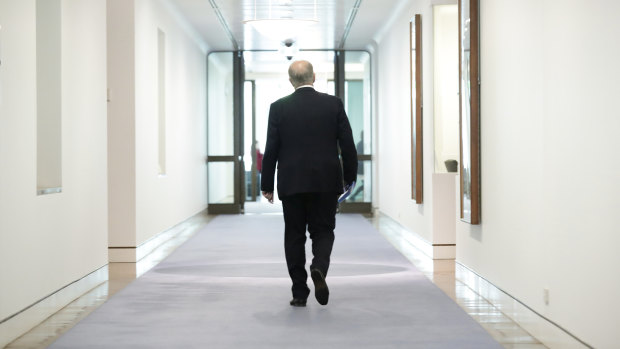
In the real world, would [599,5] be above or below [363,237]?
above

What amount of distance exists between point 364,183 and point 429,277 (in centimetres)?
845

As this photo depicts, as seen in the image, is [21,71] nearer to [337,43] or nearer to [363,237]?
[363,237]

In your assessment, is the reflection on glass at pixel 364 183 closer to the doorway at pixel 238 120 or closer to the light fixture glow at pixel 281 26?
the doorway at pixel 238 120

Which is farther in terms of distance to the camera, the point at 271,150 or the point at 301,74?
the point at 301,74

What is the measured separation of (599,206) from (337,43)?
11600mm

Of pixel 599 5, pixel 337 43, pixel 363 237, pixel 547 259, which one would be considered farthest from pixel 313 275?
pixel 337 43

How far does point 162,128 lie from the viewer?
35.7ft

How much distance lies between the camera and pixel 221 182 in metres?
15.8

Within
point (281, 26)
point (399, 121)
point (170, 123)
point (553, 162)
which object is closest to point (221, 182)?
point (170, 123)

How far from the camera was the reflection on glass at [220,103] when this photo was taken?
51.0 feet

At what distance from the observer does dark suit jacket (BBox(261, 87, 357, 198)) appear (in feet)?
17.4

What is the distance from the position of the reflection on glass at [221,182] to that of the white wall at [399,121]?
9.11 feet

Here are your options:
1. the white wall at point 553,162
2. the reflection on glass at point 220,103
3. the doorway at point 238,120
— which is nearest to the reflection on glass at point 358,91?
the doorway at point 238,120

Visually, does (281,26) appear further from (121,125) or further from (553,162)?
(553,162)
